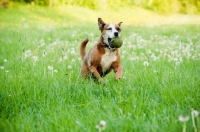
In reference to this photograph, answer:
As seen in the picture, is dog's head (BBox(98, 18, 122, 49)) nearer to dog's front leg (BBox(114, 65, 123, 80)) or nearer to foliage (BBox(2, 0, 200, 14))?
dog's front leg (BBox(114, 65, 123, 80))

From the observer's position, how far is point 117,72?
4.64 metres

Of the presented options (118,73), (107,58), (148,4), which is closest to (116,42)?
(107,58)

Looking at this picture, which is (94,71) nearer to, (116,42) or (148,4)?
(116,42)

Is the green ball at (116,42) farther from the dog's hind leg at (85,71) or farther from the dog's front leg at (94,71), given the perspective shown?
the dog's hind leg at (85,71)

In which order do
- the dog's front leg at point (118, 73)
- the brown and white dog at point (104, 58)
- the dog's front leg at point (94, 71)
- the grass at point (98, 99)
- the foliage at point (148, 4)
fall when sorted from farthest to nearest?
1. the foliage at point (148, 4)
2. the brown and white dog at point (104, 58)
3. the dog's front leg at point (94, 71)
4. the dog's front leg at point (118, 73)
5. the grass at point (98, 99)

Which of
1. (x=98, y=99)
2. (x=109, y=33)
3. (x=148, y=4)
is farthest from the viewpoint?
(x=148, y=4)

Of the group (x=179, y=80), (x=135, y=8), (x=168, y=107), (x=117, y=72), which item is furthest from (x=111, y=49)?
(x=135, y=8)

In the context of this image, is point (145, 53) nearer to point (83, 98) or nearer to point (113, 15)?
point (83, 98)

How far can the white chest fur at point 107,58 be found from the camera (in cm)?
478

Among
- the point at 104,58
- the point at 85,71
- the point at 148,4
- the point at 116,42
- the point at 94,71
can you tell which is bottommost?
the point at 148,4

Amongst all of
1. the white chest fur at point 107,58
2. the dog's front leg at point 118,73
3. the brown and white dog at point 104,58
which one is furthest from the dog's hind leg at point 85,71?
the dog's front leg at point 118,73

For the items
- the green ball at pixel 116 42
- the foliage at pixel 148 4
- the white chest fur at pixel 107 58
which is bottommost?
the foliage at pixel 148 4

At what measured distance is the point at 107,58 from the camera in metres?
4.78

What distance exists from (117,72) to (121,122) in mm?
1783
